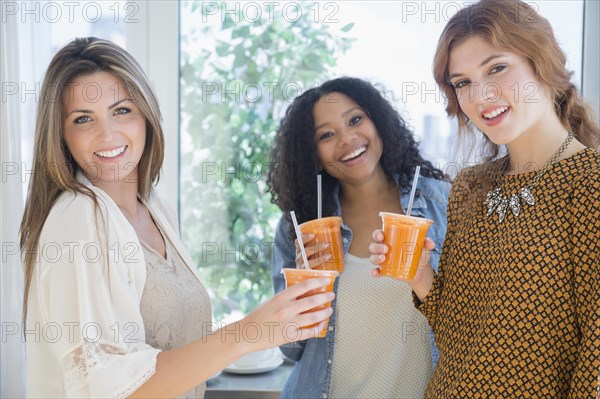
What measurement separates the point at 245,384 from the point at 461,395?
116 centimetres

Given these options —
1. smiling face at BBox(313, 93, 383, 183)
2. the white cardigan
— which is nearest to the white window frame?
smiling face at BBox(313, 93, 383, 183)

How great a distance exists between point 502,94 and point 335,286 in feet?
2.83

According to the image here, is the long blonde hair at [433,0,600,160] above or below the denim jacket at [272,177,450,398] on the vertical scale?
above

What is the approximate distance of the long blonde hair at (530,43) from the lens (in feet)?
4.53

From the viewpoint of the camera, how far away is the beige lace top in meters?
1.52

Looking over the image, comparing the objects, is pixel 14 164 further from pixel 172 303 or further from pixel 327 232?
pixel 327 232

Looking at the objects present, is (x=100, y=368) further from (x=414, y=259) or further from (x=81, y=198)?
(x=414, y=259)

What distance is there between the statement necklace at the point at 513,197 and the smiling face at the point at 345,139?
63 centimetres

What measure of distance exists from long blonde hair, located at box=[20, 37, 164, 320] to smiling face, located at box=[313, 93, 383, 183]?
0.70 m

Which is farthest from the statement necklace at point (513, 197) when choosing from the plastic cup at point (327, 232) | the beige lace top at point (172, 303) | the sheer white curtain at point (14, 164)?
the sheer white curtain at point (14, 164)

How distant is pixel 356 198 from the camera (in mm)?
2152

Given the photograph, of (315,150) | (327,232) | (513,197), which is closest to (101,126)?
(327,232)

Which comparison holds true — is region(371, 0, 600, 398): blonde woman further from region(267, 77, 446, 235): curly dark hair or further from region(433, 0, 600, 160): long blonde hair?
region(267, 77, 446, 235): curly dark hair

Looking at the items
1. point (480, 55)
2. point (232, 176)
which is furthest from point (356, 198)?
point (480, 55)
